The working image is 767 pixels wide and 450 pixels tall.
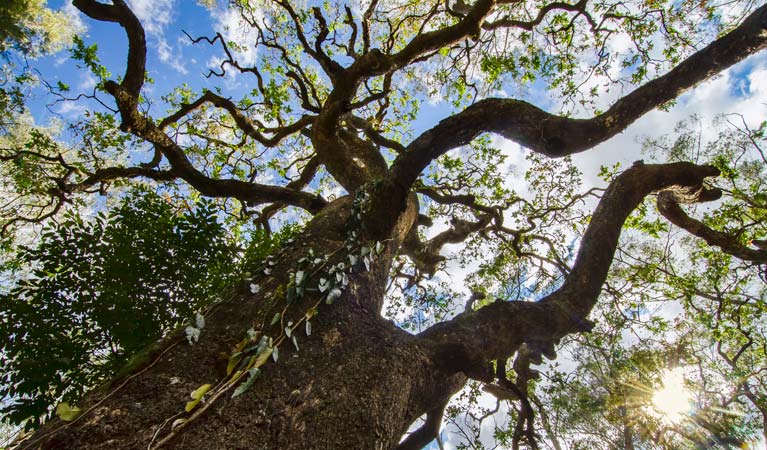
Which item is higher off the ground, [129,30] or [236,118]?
[236,118]

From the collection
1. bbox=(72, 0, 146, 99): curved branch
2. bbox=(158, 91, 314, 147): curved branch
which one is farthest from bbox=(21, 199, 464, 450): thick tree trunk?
bbox=(158, 91, 314, 147): curved branch

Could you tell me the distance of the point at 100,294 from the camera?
300 cm

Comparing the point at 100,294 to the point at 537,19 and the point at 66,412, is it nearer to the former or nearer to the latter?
the point at 66,412

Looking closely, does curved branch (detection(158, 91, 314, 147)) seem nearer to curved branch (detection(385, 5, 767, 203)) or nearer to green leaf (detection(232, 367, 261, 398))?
curved branch (detection(385, 5, 767, 203))

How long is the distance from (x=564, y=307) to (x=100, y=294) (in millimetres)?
4088

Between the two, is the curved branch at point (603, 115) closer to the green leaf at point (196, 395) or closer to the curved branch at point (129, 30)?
the green leaf at point (196, 395)

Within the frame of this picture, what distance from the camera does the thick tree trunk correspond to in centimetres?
142

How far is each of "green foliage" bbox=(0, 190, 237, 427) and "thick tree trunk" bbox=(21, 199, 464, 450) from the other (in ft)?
3.85

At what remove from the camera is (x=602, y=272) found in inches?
141

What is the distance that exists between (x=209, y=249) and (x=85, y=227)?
40.2 inches

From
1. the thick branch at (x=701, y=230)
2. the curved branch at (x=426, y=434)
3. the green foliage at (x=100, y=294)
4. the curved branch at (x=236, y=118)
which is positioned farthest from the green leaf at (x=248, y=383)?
the curved branch at (x=236, y=118)

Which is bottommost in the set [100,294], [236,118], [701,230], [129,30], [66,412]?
[66,412]

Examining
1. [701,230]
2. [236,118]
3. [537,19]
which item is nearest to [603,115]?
[701,230]

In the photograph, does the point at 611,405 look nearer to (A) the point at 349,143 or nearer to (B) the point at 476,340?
(B) the point at 476,340
